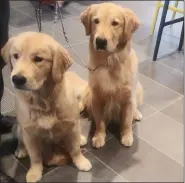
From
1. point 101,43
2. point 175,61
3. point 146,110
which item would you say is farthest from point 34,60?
point 175,61

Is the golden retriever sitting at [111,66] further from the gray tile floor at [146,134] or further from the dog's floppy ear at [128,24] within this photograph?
the gray tile floor at [146,134]

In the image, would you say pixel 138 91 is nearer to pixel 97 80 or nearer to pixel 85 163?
pixel 97 80

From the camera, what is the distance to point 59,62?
4.93 feet

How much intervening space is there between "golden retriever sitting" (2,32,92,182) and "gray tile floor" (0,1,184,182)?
0.29 ft

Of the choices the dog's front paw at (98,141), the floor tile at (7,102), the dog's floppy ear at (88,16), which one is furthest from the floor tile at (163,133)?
the floor tile at (7,102)

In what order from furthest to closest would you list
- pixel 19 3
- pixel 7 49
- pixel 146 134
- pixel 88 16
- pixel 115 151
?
pixel 19 3 → pixel 146 134 → pixel 115 151 → pixel 88 16 → pixel 7 49

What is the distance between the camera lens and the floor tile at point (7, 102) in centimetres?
234

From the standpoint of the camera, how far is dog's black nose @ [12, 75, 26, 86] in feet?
4.65

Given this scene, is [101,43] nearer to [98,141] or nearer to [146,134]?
[98,141]

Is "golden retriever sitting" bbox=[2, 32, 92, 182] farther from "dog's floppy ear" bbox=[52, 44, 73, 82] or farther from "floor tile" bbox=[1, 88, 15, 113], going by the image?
"floor tile" bbox=[1, 88, 15, 113]

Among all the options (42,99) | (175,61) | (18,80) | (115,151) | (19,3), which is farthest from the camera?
(19,3)

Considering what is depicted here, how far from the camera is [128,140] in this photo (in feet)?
6.63

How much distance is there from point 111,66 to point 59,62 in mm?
482

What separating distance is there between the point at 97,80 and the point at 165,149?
61 centimetres
